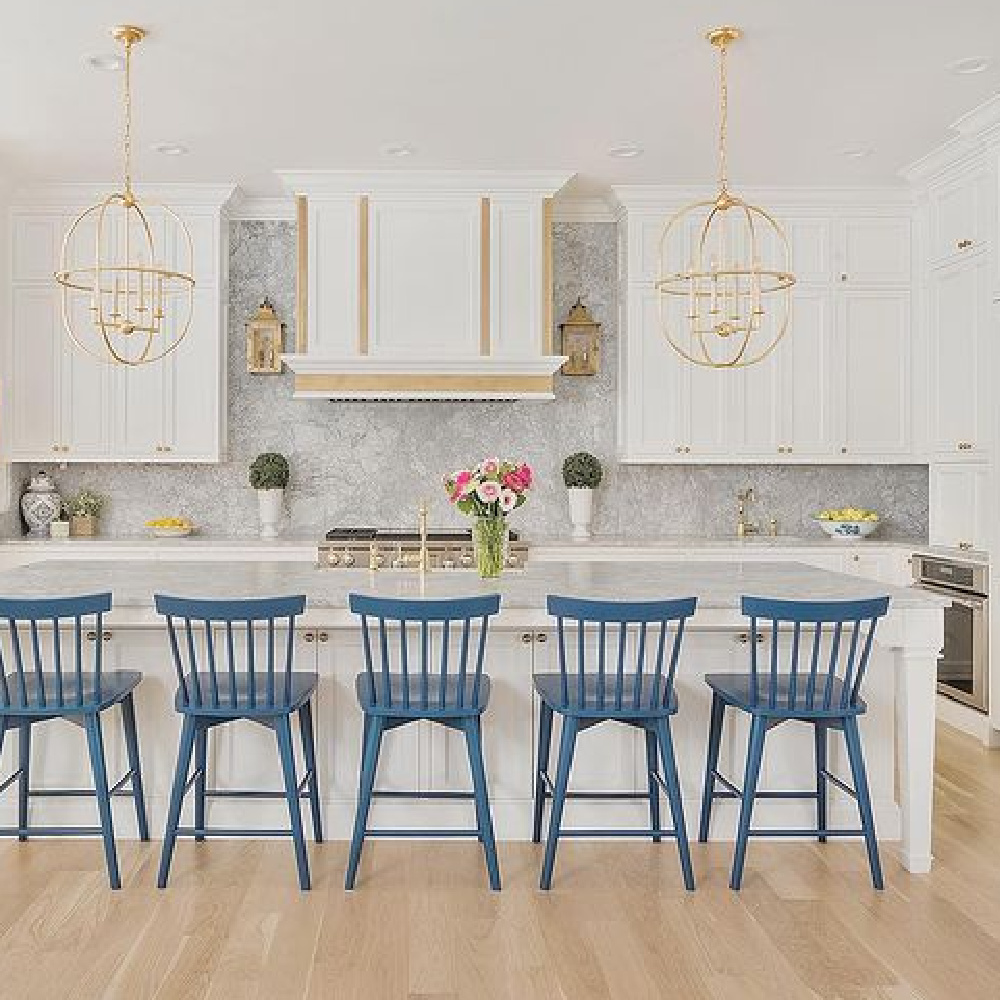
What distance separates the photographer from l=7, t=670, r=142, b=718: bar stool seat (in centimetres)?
326

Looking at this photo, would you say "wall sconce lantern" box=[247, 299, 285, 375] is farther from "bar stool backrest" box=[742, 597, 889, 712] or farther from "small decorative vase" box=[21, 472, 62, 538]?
"bar stool backrest" box=[742, 597, 889, 712]

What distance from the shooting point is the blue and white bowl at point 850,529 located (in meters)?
6.20

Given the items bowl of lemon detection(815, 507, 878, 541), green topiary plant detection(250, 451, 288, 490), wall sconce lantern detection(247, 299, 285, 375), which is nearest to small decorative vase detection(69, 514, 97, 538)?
green topiary plant detection(250, 451, 288, 490)

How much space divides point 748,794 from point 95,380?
14.6 ft

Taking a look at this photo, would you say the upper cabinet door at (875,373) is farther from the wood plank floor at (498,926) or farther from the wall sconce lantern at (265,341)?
the wall sconce lantern at (265,341)

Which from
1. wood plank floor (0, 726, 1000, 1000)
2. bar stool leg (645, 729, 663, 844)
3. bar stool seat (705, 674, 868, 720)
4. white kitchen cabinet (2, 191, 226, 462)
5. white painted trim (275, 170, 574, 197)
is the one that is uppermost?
white painted trim (275, 170, 574, 197)

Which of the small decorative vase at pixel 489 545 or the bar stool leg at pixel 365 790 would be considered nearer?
the bar stool leg at pixel 365 790

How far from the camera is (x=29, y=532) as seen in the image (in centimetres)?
632

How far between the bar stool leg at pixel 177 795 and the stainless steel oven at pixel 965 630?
349 cm

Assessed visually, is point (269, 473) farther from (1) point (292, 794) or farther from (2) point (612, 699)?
(2) point (612, 699)

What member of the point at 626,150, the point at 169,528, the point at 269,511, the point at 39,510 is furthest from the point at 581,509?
the point at 39,510

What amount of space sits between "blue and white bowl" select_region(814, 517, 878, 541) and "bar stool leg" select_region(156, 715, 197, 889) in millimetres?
A: 4152


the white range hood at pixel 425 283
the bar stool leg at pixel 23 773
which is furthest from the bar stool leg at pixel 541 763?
the white range hood at pixel 425 283

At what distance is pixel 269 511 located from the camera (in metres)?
6.35
